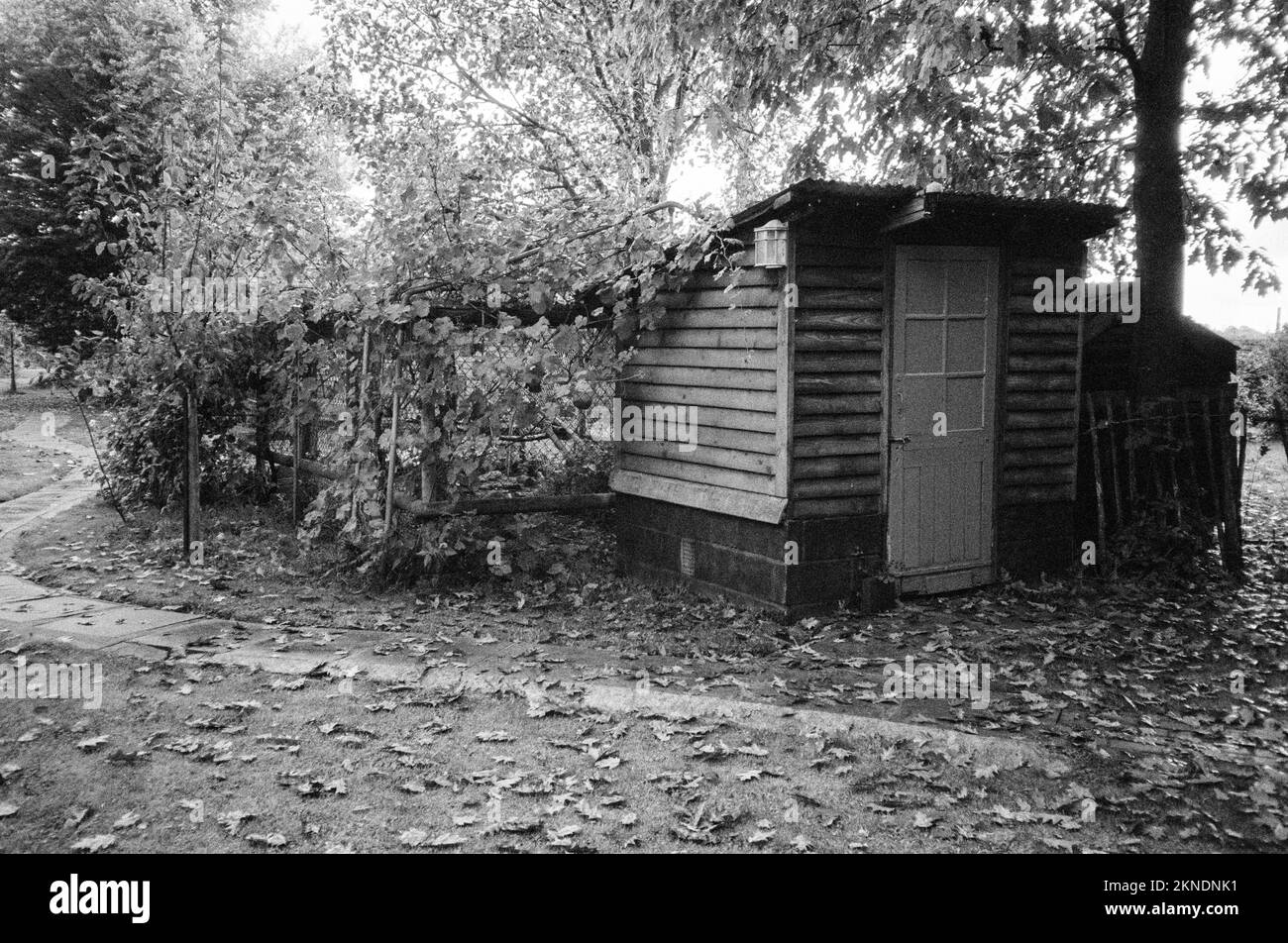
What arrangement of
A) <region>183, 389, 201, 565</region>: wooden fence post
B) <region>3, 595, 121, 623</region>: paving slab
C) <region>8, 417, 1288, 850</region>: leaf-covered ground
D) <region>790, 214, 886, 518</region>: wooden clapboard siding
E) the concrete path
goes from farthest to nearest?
<region>183, 389, 201, 565</region>: wooden fence post
<region>790, 214, 886, 518</region>: wooden clapboard siding
<region>3, 595, 121, 623</region>: paving slab
the concrete path
<region>8, 417, 1288, 850</region>: leaf-covered ground

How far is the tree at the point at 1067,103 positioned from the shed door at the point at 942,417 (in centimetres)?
181

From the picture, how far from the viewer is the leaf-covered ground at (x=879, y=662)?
4277mm

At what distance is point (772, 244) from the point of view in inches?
290

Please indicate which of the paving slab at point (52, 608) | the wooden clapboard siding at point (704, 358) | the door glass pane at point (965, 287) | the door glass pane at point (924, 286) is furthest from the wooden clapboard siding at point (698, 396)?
the paving slab at point (52, 608)

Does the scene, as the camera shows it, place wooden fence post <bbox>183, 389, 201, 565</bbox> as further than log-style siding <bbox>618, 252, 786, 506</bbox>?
Yes

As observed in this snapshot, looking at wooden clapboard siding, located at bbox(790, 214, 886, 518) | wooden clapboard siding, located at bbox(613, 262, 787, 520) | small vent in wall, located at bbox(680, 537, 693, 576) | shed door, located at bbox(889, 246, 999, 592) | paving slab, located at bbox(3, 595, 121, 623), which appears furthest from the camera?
small vent in wall, located at bbox(680, 537, 693, 576)

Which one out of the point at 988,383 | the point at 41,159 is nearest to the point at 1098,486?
the point at 988,383

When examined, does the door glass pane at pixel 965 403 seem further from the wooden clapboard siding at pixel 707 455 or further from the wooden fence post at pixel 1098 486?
the wooden clapboard siding at pixel 707 455

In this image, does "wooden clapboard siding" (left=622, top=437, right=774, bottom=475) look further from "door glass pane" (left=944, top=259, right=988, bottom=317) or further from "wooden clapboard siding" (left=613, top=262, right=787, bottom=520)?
"door glass pane" (left=944, top=259, right=988, bottom=317)

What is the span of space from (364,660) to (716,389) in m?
3.73

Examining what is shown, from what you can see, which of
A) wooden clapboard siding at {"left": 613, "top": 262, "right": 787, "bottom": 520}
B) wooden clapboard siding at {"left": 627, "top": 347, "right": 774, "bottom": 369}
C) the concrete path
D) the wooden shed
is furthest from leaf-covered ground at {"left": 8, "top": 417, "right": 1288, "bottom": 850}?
wooden clapboard siding at {"left": 627, "top": 347, "right": 774, "bottom": 369}

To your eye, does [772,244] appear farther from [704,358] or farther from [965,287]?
[965,287]

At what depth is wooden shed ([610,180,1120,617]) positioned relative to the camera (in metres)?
7.56

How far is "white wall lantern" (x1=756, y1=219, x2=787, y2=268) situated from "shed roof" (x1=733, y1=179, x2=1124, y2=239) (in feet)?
0.32
